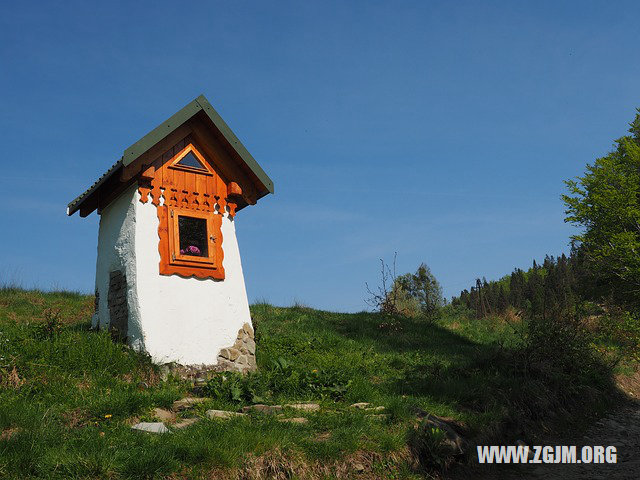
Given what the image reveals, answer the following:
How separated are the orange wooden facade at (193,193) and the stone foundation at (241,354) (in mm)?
1373

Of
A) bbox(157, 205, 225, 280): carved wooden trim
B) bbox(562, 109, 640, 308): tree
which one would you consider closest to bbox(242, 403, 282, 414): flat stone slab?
bbox(157, 205, 225, 280): carved wooden trim

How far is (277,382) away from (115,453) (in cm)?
407

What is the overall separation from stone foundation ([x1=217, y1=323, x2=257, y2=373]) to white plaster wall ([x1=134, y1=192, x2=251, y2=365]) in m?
0.11

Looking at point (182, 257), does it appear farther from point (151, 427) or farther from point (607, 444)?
point (607, 444)

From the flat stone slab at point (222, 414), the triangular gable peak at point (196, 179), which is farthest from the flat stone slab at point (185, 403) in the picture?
the triangular gable peak at point (196, 179)

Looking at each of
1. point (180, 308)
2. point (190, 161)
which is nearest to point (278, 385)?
point (180, 308)

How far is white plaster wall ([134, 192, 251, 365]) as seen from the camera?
10.3 m

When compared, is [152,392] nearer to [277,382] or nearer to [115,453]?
[277,382]

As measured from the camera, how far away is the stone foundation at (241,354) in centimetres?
1102

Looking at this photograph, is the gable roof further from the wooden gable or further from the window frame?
the window frame

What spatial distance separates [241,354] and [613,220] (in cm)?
2141

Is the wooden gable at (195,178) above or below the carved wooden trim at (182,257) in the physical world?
above

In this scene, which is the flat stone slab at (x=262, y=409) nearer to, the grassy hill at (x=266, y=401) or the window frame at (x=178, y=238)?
the grassy hill at (x=266, y=401)

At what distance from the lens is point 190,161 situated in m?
11.7
